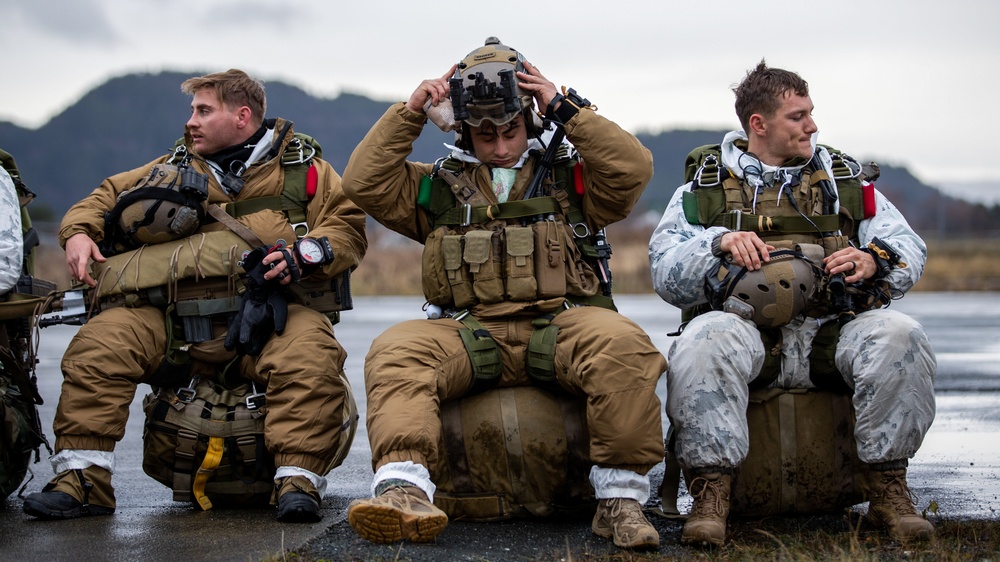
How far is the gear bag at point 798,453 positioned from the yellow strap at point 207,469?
7.80 feet

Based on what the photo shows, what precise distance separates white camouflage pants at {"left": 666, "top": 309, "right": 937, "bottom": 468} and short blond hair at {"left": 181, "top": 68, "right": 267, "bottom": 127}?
2.62m

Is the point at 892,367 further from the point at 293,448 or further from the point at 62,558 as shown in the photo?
the point at 62,558

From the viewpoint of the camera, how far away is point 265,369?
536cm

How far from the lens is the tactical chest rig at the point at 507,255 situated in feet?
16.9

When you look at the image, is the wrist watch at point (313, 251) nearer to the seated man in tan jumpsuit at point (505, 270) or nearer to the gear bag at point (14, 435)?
the seated man in tan jumpsuit at point (505, 270)

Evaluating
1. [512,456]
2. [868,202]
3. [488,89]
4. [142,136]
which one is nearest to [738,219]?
[868,202]

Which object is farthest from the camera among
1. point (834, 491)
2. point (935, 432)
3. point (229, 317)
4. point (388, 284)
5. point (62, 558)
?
point (388, 284)

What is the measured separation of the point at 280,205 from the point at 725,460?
2.56 metres

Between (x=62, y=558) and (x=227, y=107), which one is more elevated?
(x=227, y=107)

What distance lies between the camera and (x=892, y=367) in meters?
4.74

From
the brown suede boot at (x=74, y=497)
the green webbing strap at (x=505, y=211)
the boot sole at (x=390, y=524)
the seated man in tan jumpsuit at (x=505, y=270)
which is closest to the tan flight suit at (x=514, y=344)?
the seated man in tan jumpsuit at (x=505, y=270)

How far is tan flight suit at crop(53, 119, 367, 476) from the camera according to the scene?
17.1 ft

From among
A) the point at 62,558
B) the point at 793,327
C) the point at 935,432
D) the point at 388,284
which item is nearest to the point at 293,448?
the point at 62,558

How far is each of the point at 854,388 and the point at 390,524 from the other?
2072 mm
